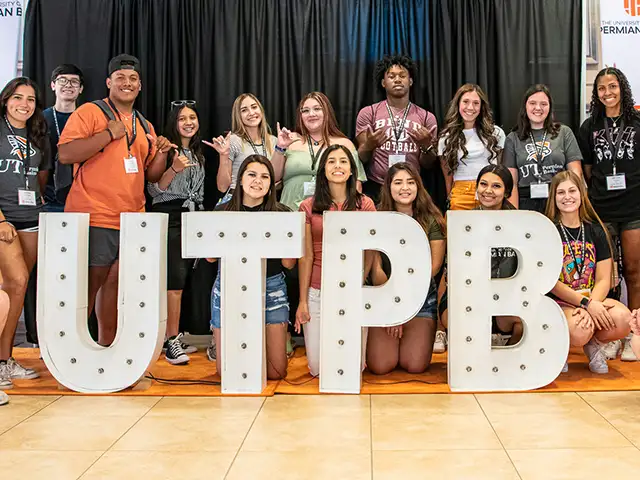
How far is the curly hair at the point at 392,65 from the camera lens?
14.5ft

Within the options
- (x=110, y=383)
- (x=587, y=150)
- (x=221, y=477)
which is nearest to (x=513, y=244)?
(x=587, y=150)

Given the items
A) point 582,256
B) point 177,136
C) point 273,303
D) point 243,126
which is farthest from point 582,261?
point 177,136

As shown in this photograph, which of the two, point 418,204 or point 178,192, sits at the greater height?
point 178,192

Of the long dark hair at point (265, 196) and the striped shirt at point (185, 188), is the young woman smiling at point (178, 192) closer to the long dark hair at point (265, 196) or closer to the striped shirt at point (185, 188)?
the striped shirt at point (185, 188)

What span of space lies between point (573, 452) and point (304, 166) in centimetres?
221

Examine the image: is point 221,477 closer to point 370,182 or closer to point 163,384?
point 163,384

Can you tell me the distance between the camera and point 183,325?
4.65m

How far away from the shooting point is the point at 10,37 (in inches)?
183

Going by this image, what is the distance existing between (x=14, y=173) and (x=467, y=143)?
8.08 ft

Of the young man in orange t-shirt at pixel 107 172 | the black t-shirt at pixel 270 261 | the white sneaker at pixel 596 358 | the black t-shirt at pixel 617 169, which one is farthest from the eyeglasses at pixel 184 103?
the white sneaker at pixel 596 358

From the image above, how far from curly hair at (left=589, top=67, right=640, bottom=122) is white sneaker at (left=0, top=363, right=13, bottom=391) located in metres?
3.44

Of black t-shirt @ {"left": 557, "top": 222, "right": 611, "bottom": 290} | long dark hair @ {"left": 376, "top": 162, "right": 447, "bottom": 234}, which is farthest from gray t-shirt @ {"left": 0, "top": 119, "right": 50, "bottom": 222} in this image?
black t-shirt @ {"left": 557, "top": 222, "right": 611, "bottom": 290}

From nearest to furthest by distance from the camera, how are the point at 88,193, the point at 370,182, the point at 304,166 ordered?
the point at 88,193 < the point at 304,166 < the point at 370,182

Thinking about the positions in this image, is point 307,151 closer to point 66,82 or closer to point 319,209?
point 319,209
